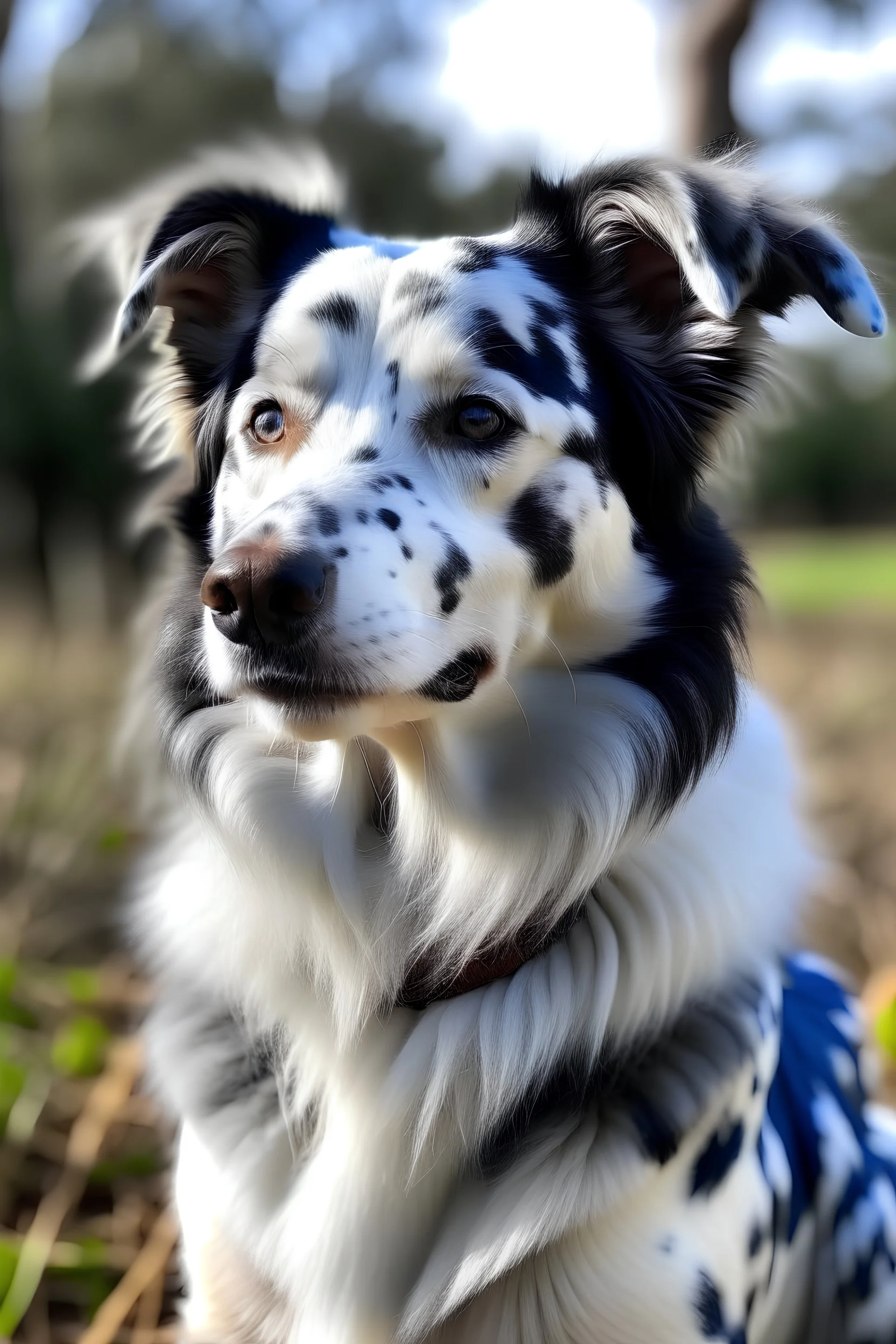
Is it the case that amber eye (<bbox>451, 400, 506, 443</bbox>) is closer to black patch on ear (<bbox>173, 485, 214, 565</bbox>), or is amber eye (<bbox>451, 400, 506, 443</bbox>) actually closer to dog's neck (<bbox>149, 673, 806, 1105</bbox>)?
dog's neck (<bbox>149, 673, 806, 1105</bbox>)

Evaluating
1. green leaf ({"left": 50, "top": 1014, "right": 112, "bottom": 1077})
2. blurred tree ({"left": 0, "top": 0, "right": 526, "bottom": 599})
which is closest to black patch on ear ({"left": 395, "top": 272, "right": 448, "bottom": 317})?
green leaf ({"left": 50, "top": 1014, "right": 112, "bottom": 1077})

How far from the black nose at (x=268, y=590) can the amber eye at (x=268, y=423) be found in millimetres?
449

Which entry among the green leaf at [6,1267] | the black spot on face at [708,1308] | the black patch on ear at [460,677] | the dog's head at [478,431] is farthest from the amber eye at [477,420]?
the green leaf at [6,1267]

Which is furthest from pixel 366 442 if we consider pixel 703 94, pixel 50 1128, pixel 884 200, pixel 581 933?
pixel 884 200

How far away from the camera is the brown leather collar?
197cm

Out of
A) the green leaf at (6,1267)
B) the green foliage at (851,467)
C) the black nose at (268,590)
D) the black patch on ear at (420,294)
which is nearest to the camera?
the black nose at (268,590)

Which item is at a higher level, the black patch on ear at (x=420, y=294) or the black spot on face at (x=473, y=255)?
the black spot on face at (x=473, y=255)

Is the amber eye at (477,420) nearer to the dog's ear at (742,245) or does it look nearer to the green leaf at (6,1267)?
the dog's ear at (742,245)

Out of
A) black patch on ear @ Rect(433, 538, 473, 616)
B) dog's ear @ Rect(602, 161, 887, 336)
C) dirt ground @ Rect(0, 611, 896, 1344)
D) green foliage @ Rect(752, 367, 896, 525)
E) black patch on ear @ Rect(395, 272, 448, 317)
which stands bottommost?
green foliage @ Rect(752, 367, 896, 525)

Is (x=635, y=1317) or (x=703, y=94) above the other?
(x=703, y=94)

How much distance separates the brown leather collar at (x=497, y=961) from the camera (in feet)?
6.46

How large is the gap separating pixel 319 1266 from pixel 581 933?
0.69 meters

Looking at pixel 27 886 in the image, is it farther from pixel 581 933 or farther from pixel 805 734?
pixel 805 734

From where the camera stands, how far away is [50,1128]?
11.0ft
